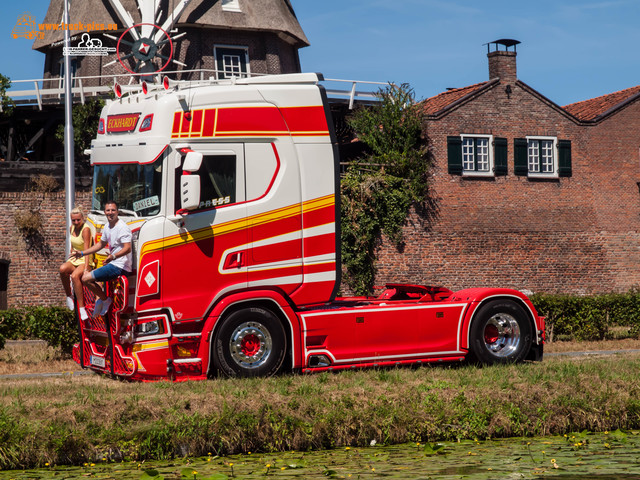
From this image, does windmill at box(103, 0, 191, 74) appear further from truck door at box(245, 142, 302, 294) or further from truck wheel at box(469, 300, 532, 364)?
truck wheel at box(469, 300, 532, 364)

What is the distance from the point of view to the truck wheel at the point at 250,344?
11.4 m

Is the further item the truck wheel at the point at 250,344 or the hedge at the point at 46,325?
the hedge at the point at 46,325

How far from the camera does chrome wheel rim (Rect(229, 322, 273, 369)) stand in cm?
1147

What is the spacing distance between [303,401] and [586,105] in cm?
3092

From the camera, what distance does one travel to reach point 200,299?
11.2 metres

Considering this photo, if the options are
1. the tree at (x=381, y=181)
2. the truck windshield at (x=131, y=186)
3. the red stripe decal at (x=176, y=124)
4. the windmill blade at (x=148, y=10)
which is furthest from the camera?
the windmill blade at (x=148, y=10)

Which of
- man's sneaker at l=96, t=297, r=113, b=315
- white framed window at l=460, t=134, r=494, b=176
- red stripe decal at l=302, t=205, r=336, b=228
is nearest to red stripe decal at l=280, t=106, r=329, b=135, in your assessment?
red stripe decal at l=302, t=205, r=336, b=228

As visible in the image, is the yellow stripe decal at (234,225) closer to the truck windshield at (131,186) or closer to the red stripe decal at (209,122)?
the truck windshield at (131,186)

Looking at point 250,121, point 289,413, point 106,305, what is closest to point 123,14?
point 250,121

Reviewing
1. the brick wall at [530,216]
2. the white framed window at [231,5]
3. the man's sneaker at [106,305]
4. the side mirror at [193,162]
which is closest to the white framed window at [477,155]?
the brick wall at [530,216]

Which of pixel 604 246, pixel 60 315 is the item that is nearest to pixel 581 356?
pixel 60 315

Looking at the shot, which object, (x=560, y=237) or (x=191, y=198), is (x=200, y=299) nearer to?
(x=191, y=198)

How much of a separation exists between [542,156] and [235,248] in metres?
24.1

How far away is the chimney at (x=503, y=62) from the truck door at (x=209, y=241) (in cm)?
2336
